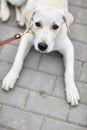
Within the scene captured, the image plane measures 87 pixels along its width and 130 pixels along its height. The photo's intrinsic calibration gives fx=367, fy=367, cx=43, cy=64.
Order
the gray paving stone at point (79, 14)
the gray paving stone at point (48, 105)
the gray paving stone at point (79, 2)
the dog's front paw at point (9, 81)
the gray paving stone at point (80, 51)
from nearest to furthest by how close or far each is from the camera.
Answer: the gray paving stone at point (48, 105) → the dog's front paw at point (9, 81) → the gray paving stone at point (80, 51) → the gray paving stone at point (79, 14) → the gray paving stone at point (79, 2)

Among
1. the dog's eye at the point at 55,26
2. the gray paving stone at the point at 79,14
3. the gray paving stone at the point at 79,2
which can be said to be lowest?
the gray paving stone at the point at 79,14

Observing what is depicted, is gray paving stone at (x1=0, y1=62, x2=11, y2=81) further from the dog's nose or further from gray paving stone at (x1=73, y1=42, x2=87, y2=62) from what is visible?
gray paving stone at (x1=73, y1=42, x2=87, y2=62)

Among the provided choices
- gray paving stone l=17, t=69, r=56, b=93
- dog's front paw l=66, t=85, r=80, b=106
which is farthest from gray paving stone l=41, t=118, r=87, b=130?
gray paving stone l=17, t=69, r=56, b=93

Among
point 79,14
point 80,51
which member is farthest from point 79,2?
point 80,51

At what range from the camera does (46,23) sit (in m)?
3.20

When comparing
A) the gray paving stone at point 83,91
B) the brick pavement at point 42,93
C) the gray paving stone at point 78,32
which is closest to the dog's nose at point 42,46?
the brick pavement at point 42,93

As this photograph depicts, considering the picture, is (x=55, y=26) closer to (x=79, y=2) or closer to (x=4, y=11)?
(x=4, y=11)

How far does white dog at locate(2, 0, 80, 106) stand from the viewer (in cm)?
322

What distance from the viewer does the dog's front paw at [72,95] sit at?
3.37 meters

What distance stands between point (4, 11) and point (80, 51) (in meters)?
0.95

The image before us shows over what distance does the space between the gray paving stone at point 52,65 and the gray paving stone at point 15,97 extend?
1.11 feet

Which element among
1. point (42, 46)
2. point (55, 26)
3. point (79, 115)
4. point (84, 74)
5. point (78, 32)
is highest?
point (55, 26)

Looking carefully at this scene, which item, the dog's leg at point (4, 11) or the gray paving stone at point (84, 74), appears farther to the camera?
the dog's leg at point (4, 11)

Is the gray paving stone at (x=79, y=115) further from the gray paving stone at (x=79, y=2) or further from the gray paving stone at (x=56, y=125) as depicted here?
the gray paving stone at (x=79, y=2)
